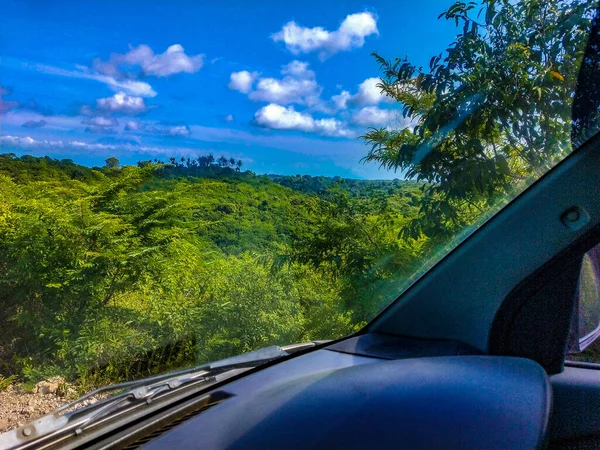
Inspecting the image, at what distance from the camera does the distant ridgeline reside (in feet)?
8.89

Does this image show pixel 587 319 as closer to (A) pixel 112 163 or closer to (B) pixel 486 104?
(B) pixel 486 104

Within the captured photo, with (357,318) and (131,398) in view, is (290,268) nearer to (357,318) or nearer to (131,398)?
(357,318)

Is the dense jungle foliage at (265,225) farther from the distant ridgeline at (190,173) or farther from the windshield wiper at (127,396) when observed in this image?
the windshield wiper at (127,396)

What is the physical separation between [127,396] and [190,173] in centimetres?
150

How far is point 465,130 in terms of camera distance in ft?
9.29

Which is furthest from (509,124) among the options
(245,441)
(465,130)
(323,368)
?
(245,441)

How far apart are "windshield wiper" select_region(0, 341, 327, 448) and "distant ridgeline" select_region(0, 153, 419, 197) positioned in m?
1.16

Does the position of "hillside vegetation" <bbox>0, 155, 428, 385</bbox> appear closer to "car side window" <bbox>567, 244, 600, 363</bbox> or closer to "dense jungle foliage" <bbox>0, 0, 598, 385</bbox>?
"dense jungle foliage" <bbox>0, 0, 598, 385</bbox>

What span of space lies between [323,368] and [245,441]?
764 mm

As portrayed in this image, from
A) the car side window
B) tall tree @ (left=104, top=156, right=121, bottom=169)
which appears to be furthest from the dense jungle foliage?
the car side window

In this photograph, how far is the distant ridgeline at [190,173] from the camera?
2711 millimetres

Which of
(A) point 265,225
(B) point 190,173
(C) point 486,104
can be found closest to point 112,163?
(B) point 190,173

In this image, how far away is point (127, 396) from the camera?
2125mm

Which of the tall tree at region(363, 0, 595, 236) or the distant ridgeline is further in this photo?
the distant ridgeline
